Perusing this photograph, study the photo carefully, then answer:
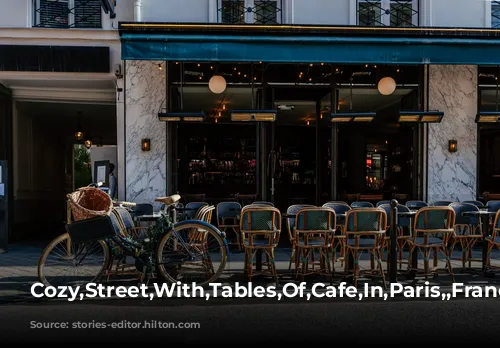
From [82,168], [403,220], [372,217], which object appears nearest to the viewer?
[372,217]

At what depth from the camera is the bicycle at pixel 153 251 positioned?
6.39 meters

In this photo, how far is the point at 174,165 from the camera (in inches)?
421

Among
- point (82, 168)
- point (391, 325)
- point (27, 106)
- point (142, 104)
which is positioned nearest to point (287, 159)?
point (142, 104)

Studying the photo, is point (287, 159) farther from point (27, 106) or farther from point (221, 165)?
point (27, 106)

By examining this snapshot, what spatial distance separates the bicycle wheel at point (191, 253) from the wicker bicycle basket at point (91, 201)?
88 cm

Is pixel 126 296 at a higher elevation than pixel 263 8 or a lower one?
lower

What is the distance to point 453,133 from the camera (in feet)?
35.1

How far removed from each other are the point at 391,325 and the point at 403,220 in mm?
2901

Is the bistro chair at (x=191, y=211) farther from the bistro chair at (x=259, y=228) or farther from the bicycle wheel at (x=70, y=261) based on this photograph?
the bicycle wheel at (x=70, y=261)

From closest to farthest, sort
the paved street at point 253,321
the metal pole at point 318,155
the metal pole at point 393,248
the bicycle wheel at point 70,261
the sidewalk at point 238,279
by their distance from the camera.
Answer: the paved street at point 253,321 < the bicycle wheel at point 70,261 < the sidewalk at point 238,279 < the metal pole at point 393,248 < the metal pole at point 318,155

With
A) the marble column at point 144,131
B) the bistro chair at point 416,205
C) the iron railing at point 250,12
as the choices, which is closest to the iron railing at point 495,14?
the iron railing at point 250,12

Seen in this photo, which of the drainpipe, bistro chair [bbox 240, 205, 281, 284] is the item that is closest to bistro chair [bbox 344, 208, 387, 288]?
bistro chair [bbox 240, 205, 281, 284]

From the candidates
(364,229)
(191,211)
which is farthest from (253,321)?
(191,211)

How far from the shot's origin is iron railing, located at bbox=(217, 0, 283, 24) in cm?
1079
